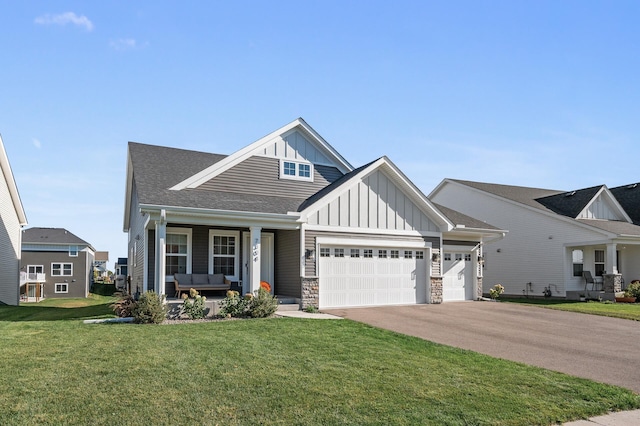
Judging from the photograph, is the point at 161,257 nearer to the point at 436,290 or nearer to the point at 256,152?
the point at 256,152

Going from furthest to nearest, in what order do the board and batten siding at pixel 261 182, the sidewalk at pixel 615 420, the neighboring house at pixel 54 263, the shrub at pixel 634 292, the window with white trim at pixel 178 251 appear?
the neighboring house at pixel 54 263 < the shrub at pixel 634 292 < the board and batten siding at pixel 261 182 < the window with white trim at pixel 178 251 < the sidewalk at pixel 615 420

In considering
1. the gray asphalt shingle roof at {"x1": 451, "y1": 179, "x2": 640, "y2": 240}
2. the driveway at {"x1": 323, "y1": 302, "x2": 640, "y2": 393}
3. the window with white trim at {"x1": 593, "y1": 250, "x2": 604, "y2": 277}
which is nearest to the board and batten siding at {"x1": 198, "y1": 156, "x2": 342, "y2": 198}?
the driveway at {"x1": 323, "y1": 302, "x2": 640, "y2": 393}

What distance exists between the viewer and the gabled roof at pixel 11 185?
2339cm

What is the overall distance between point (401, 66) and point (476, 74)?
2214 millimetres

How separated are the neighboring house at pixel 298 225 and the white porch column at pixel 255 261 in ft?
0.10

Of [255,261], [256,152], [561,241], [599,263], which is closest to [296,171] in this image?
[256,152]

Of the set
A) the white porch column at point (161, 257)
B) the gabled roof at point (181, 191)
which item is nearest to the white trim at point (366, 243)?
the gabled roof at point (181, 191)

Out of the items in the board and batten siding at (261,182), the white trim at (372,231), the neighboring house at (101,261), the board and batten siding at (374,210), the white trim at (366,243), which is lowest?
the neighboring house at (101,261)

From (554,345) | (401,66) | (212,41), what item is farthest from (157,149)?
(554,345)

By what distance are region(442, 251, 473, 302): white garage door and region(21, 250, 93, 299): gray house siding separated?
132 feet

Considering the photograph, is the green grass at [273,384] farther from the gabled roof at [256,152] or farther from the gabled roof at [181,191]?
the gabled roof at [256,152]

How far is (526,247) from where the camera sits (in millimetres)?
25703

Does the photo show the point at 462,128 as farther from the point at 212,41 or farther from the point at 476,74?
the point at 212,41

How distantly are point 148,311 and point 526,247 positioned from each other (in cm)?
2075
